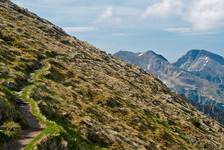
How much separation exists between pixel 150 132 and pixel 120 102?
12.1 metres

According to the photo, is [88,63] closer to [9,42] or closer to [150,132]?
[9,42]

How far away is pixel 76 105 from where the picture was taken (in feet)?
231

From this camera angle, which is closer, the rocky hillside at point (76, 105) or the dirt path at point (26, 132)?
the dirt path at point (26, 132)

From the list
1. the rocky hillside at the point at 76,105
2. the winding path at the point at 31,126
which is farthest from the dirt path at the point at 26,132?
the rocky hillside at the point at 76,105

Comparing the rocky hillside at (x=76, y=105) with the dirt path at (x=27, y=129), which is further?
the rocky hillside at (x=76, y=105)

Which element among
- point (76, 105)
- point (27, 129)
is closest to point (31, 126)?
point (27, 129)

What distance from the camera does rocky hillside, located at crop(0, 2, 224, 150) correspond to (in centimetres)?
3925

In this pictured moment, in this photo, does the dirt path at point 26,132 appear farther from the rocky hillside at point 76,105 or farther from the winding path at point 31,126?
the rocky hillside at point 76,105

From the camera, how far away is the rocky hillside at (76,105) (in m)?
→ 39.2

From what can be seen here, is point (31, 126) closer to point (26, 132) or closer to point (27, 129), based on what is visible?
point (27, 129)

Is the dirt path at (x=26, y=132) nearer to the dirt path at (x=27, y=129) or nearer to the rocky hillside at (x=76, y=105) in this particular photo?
the dirt path at (x=27, y=129)

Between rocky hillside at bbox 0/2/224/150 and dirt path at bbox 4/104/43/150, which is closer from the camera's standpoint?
dirt path at bbox 4/104/43/150

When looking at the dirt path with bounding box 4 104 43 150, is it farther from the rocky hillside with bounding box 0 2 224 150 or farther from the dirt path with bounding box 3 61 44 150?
the rocky hillside with bounding box 0 2 224 150

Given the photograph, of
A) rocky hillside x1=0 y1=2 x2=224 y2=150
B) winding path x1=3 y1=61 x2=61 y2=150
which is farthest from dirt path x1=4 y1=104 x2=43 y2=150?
rocky hillside x1=0 y1=2 x2=224 y2=150
